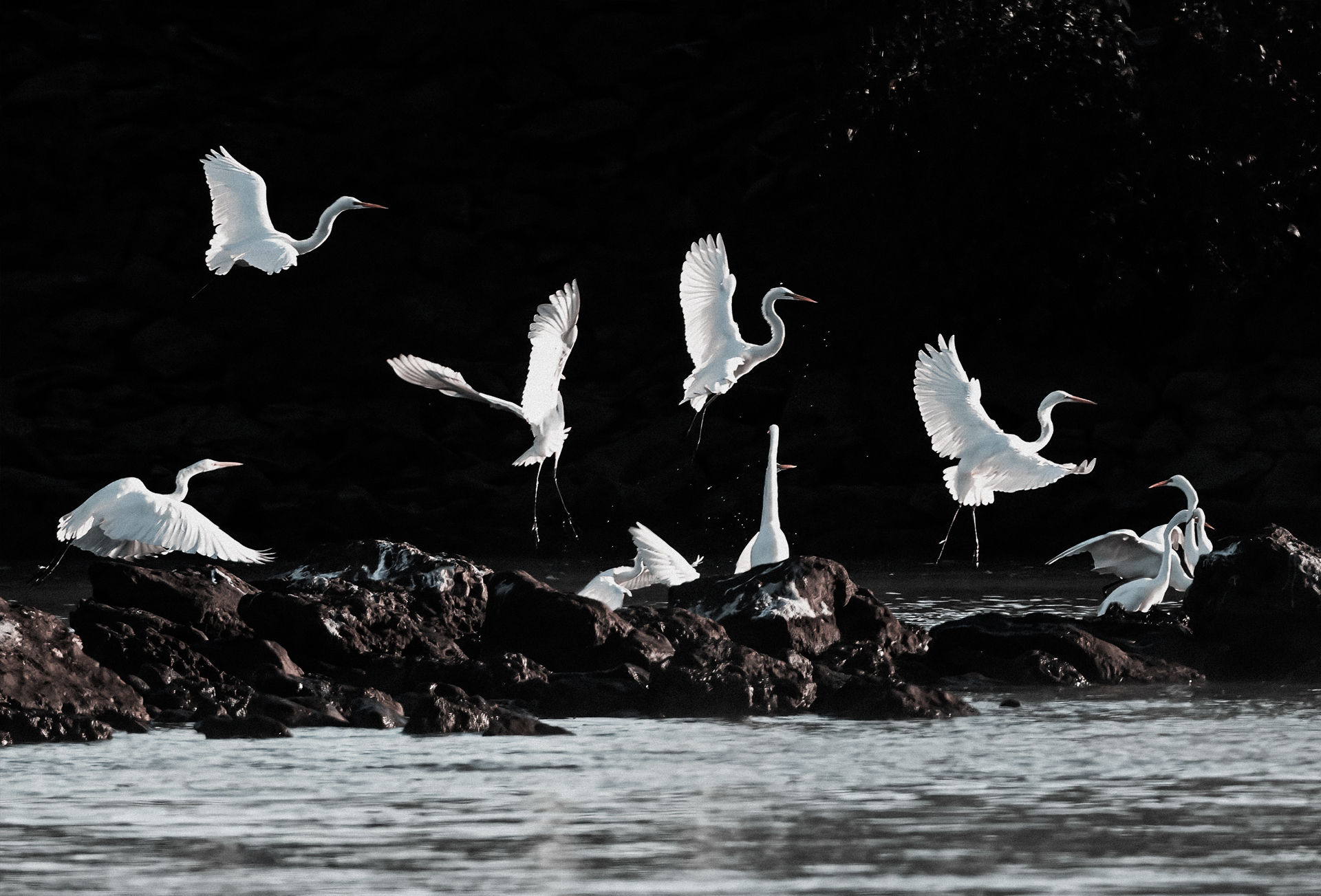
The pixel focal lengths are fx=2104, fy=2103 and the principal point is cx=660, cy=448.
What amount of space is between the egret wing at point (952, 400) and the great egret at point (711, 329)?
1174mm

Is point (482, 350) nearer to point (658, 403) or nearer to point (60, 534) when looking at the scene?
point (658, 403)

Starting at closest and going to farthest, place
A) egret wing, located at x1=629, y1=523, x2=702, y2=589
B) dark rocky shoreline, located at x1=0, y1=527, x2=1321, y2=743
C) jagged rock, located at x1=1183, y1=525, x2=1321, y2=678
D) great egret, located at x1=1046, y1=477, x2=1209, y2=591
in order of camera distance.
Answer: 1. dark rocky shoreline, located at x1=0, y1=527, x2=1321, y2=743
2. jagged rock, located at x1=1183, y1=525, x2=1321, y2=678
3. egret wing, located at x1=629, y1=523, x2=702, y2=589
4. great egret, located at x1=1046, y1=477, x2=1209, y2=591

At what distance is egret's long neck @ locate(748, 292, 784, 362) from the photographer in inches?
690

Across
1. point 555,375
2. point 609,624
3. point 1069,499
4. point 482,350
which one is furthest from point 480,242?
point 609,624

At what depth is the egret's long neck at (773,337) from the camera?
1752cm

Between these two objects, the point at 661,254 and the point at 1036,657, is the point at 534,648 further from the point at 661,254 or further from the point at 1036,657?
the point at 661,254

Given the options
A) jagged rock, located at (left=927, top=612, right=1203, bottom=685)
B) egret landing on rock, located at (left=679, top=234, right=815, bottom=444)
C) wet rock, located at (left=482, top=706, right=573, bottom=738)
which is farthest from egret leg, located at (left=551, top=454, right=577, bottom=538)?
wet rock, located at (left=482, top=706, right=573, bottom=738)

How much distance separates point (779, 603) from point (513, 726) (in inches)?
124

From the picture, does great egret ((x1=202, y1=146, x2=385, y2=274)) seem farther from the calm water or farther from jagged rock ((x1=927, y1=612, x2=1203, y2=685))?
the calm water

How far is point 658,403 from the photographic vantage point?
31.1 metres

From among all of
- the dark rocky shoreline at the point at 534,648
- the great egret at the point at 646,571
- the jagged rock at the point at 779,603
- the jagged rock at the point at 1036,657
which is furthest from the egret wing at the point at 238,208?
the jagged rock at the point at 1036,657

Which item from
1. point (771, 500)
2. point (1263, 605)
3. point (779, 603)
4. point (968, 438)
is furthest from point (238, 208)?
point (1263, 605)

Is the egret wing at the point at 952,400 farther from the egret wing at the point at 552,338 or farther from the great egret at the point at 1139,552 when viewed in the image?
the egret wing at the point at 552,338

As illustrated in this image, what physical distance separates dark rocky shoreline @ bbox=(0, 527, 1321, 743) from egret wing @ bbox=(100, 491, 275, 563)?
244 mm
